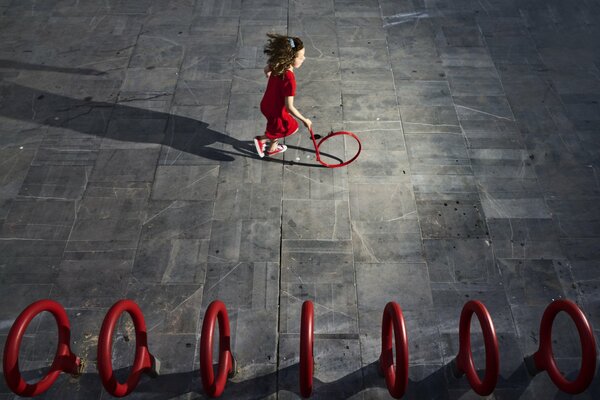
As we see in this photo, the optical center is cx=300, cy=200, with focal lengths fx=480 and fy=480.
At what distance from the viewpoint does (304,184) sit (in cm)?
770

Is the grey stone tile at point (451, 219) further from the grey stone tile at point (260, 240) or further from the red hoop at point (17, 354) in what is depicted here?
the red hoop at point (17, 354)

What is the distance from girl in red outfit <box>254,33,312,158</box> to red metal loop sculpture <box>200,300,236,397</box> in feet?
10.9

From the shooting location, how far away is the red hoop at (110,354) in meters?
4.48

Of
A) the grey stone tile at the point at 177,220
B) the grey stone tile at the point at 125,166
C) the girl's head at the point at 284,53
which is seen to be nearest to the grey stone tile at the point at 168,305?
the grey stone tile at the point at 177,220

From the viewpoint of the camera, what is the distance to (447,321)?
6297 mm

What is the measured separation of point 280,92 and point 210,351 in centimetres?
393

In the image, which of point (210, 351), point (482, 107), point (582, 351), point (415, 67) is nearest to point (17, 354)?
point (210, 351)

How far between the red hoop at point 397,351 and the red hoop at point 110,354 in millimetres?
2601

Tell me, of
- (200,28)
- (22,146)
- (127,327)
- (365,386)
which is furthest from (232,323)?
(200,28)

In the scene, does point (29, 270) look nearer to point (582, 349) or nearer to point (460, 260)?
point (460, 260)

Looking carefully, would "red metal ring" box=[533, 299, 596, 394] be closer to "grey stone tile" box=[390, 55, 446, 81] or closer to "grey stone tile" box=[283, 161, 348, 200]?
"grey stone tile" box=[283, 161, 348, 200]

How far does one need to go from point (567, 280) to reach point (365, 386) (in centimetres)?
327

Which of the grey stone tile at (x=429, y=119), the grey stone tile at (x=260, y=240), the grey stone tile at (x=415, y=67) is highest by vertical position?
the grey stone tile at (x=415, y=67)

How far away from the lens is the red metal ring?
4418 mm
